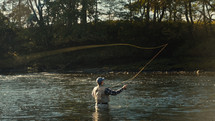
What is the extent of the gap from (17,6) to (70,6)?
13.6 meters

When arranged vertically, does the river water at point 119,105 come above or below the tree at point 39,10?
below

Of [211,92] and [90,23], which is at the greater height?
[90,23]

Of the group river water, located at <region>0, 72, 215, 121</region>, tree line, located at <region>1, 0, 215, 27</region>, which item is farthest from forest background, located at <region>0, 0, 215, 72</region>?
river water, located at <region>0, 72, 215, 121</region>

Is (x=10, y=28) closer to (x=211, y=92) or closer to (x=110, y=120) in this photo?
(x=211, y=92)

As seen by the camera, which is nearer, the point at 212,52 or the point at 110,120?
the point at 110,120


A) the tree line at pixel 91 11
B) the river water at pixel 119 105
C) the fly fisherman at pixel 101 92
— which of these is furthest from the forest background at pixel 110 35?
the fly fisherman at pixel 101 92

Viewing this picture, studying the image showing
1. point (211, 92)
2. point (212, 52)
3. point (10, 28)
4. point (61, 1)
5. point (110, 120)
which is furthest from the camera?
point (10, 28)

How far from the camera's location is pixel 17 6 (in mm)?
68188

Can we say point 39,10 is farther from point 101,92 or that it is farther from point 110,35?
point 101,92

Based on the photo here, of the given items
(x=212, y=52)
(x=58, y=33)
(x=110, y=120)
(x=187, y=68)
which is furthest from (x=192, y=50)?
(x=110, y=120)

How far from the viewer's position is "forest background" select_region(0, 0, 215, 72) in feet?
167

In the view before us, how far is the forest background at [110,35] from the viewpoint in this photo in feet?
167

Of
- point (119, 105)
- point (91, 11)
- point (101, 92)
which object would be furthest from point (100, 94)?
point (91, 11)

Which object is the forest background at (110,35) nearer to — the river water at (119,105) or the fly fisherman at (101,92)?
the river water at (119,105)
